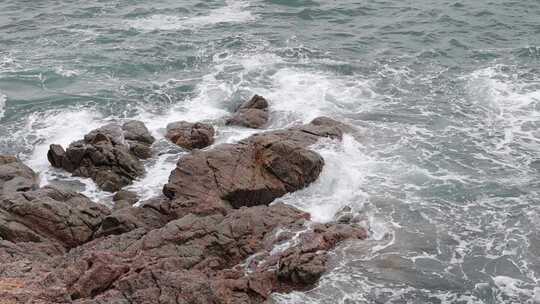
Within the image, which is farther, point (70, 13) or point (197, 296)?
point (70, 13)

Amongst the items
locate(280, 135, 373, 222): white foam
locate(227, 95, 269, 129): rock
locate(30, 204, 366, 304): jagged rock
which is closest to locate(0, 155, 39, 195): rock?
locate(30, 204, 366, 304): jagged rock

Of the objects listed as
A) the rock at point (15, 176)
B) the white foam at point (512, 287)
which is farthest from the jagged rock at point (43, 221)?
the white foam at point (512, 287)

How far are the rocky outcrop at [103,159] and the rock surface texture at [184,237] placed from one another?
297 mm

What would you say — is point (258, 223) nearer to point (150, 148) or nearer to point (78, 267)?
point (78, 267)

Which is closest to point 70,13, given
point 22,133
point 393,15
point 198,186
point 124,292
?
point 22,133

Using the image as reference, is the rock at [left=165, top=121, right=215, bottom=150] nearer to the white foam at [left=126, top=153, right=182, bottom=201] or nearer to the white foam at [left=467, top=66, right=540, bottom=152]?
the white foam at [left=126, top=153, right=182, bottom=201]

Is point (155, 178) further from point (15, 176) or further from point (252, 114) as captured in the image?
point (252, 114)

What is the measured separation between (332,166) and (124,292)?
11.9 meters

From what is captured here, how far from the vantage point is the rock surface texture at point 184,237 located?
→ 47.9ft

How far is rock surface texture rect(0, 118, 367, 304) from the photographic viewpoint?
14.6 m

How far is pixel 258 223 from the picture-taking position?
1945cm

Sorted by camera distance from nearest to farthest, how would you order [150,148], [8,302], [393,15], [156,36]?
[8,302] < [150,148] < [156,36] < [393,15]

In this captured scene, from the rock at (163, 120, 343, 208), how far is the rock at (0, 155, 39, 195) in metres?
5.04

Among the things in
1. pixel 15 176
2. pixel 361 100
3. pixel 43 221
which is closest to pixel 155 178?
pixel 15 176
